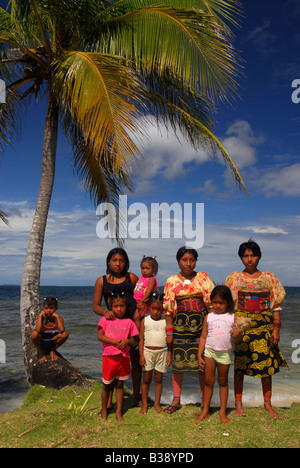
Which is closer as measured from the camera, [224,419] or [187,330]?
[224,419]

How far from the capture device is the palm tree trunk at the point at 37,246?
5730 millimetres

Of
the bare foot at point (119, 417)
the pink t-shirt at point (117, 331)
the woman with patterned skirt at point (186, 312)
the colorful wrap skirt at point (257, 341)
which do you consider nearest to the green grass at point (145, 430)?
the bare foot at point (119, 417)

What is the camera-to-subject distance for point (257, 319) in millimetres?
4238

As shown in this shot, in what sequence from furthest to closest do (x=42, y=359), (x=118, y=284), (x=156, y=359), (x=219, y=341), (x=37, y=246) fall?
(x=37, y=246)
(x=42, y=359)
(x=118, y=284)
(x=156, y=359)
(x=219, y=341)

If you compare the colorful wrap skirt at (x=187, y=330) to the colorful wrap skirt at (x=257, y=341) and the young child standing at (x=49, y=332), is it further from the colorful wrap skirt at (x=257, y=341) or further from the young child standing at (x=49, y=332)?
the young child standing at (x=49, y=332)

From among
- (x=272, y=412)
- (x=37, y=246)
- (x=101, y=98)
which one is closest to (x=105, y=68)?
(x=101, y=98)

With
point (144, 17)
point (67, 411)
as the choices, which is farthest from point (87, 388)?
point (144, 17)

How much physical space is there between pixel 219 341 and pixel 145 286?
3.74ft

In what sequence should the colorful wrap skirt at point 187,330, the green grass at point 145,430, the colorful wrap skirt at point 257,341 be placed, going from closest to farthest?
1. the green grass at point 145,430
2. the colorful wrap skirt at point 257,341
3. the colorful wrap skirt at point 187,330

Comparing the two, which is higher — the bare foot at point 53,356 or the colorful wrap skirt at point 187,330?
the colorful wrap skirt at point 187,330

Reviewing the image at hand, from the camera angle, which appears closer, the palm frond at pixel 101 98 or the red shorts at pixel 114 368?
the red shorts at pixel 114 368

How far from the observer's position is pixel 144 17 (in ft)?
19.4

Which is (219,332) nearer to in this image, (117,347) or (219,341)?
(219,341)

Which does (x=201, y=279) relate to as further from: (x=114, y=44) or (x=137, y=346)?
(x=114, y=44)
